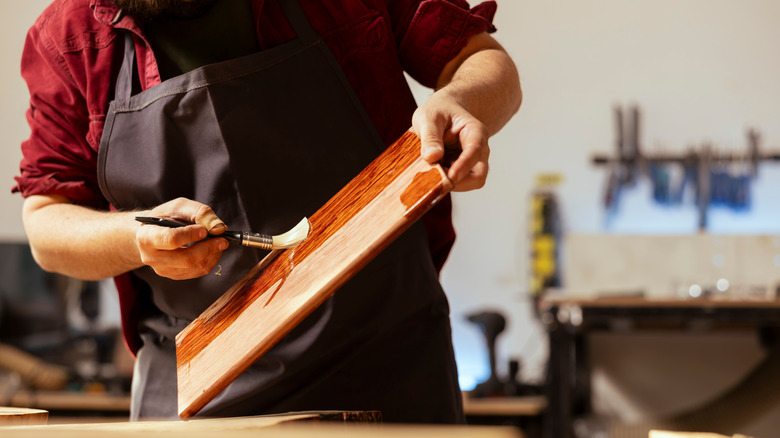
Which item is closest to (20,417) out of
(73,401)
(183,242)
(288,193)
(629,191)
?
(183,242)

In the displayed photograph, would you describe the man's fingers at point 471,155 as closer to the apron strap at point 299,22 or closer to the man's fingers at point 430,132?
the man's fingers at point 430,132

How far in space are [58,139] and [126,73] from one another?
145 millimetres

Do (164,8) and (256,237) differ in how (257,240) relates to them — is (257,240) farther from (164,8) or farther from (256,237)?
(164,8)

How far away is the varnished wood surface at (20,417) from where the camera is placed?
64cm

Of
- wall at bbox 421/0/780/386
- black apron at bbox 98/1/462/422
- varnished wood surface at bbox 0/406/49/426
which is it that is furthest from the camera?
wall at bbox 421/0/780/386

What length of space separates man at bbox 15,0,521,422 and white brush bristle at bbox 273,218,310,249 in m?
0.13

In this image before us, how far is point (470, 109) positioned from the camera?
85 centimetres

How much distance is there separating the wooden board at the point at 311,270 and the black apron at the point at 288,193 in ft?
0.43

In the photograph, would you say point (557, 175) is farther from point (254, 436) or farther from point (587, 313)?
point (254, 436)

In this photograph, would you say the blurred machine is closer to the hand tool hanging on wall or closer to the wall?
the wall

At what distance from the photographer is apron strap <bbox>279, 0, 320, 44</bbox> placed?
3.13 ft

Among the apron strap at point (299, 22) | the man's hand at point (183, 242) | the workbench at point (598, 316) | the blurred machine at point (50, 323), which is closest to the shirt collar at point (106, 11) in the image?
the apron strap at point (299, 22)

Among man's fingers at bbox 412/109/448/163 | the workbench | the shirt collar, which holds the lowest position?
the workbench

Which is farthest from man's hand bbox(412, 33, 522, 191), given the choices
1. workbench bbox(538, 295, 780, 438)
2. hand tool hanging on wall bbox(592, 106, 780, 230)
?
hand tool hanging on wall bbox(592, 106, 780, 230)
